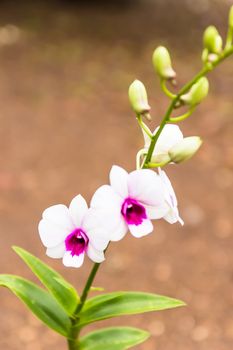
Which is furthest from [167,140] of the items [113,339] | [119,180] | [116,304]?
[113,339]

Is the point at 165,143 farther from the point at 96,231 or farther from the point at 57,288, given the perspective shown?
the point at 57,288

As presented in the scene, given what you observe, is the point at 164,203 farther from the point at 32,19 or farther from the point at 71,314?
the point at 32,19

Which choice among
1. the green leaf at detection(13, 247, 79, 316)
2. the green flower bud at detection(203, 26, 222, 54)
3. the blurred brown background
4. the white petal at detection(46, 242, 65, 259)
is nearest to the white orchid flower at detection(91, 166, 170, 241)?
the white petal at detection(46, 242, 65, 259)

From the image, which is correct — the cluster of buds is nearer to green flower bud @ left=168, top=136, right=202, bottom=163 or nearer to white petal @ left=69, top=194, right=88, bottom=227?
green flower bud @ left=168, top=136, right=202, bottom=163

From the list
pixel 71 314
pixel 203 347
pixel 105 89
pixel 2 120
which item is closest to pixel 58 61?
pixel 105 89

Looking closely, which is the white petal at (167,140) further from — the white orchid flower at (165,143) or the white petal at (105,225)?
the white petal at (105,225)
